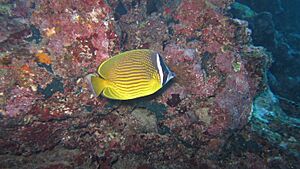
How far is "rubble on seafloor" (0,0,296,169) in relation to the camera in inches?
141

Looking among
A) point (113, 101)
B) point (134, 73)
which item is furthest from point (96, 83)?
point (113, 101)

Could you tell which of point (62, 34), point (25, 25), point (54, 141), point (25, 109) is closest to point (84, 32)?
point (62, 34)

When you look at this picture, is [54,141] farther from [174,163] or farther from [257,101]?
[257,101]

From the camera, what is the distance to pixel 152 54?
2762 millimetres

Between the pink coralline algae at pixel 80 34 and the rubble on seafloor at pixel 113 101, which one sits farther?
the pink coralline algae at pixel 80 34

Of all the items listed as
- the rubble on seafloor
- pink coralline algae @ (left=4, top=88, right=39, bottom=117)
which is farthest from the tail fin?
pink coralline algae @ (left=4, top=88, right=39, bottom=117)

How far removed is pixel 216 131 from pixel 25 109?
9.98 ft

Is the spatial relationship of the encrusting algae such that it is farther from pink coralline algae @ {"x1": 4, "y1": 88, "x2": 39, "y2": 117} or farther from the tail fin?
the tail fin

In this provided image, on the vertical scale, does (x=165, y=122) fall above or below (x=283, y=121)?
above

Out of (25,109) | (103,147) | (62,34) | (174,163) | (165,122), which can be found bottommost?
(174,163)

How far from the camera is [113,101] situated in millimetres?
3932

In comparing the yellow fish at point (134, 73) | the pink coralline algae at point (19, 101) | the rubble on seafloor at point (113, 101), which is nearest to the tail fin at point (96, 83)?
the yellow fish at point (134, 73)

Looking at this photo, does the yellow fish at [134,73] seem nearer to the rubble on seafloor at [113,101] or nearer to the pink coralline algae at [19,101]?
the rubble on seafloor at [113,101]

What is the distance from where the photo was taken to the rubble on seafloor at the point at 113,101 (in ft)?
11.8
